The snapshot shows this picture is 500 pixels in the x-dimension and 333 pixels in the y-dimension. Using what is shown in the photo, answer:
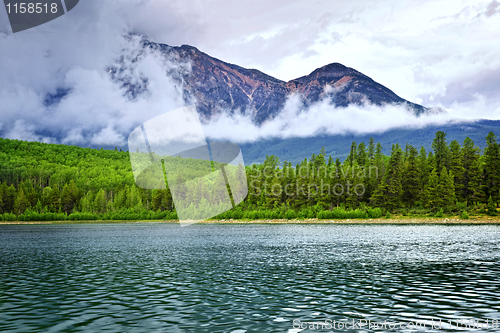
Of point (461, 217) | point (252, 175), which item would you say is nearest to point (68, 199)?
point (252, 175)

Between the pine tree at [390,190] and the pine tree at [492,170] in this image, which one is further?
the pine tree at [390,190]

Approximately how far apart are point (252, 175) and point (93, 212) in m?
73.4

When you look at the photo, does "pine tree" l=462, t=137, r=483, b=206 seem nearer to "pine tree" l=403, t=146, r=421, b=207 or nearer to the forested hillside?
the forested hillside

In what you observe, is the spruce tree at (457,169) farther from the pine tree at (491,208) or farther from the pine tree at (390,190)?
the pine tree at (390,190)

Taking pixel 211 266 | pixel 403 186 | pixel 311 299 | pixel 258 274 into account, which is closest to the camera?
pixel 311 299

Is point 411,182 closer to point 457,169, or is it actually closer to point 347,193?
point 457,169

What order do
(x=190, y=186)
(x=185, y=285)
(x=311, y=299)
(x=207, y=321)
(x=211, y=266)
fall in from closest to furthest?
(x=207, y=321)
(x=311, y=299)
(x=185, y=285)
(x=211, y=266)
(x=190, y=186)

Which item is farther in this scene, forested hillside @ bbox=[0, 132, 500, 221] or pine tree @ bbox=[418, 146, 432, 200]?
pine tree @ bbox=[418, 146, 432, 200]

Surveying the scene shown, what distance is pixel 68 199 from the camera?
175 metres

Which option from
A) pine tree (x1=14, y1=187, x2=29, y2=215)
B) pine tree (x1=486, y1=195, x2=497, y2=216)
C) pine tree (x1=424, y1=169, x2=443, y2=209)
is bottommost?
pine tree (x1=486, y1=195, x2=497, y2=216)

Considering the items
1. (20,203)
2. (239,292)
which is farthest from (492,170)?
(20,203)

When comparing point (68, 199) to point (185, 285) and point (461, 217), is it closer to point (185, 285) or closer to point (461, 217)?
point (461, 217)

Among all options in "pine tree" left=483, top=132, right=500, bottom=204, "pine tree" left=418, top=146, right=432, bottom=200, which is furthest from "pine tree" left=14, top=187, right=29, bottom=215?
"pine tree" left=483, top=132, right=500, bottom=204

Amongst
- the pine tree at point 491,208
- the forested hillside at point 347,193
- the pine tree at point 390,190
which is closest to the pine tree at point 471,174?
the forested hillside at point 347,193
